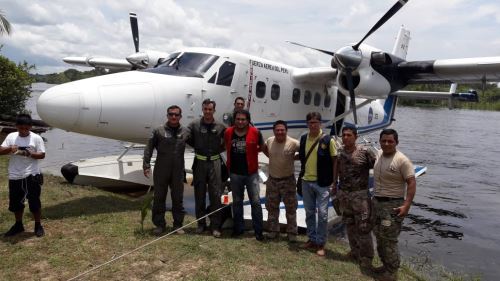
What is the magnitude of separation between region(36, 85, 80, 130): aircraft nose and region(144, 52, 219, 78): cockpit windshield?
1906 mm

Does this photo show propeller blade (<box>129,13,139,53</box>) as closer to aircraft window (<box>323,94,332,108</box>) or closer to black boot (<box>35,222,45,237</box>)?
aircraft window (<box>323,94,332,108</box>)

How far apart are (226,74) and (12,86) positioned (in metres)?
18.4

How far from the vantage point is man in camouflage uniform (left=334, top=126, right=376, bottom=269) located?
524 cm

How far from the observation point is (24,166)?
17.7 feet

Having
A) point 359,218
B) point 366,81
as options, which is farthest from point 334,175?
point 366,81

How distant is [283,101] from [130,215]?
5008 mm

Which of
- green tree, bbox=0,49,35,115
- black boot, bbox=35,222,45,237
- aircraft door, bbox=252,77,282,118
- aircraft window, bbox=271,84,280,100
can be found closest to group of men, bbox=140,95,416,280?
black boot, bbox=35,222,45,237

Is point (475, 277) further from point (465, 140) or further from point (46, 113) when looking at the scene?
point (465, 140)

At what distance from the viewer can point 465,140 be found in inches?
1198

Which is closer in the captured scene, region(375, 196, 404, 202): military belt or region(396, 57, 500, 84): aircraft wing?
region(375, 196, 404, 202): military belt

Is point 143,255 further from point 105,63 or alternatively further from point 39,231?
point 105,63

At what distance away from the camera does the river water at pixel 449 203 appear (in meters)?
7.76

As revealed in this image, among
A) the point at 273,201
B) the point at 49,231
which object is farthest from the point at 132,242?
the point at 273,201

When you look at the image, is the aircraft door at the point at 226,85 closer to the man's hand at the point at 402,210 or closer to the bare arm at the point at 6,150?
the bare arm at the point at 6,150
